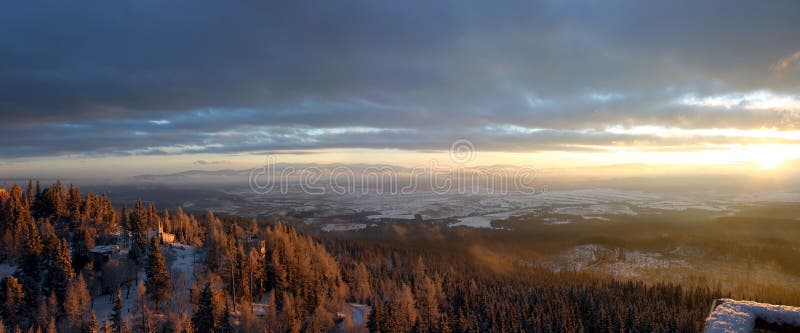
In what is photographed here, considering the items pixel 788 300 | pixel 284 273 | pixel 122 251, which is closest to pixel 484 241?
pixel 788 300

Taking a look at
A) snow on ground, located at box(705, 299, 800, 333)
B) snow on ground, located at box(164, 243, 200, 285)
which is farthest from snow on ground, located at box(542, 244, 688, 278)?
snow on ground, located at box(705, 299, 800, 333)

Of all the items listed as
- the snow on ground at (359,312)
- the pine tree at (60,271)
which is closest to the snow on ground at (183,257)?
the pine tree at (60,271)

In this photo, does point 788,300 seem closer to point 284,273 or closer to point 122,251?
point 284,273

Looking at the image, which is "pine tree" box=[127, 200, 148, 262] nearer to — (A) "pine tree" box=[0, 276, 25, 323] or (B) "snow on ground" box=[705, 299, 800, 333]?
(A) "pine tree" box=[0, 276, 25, 323]

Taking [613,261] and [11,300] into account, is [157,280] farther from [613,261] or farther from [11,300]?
[613,261]

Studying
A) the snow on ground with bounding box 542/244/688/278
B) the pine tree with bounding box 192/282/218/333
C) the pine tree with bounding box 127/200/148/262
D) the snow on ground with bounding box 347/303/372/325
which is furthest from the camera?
the snow on ground with bounding box 542/244/688/278

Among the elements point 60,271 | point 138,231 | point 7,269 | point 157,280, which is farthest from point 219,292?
point 7,269
